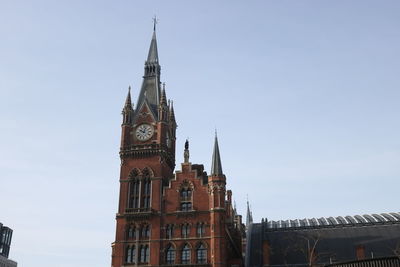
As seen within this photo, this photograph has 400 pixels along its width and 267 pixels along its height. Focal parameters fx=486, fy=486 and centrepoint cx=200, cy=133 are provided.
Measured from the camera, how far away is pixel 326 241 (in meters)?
82.4

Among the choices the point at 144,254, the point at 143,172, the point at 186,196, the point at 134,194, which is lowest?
the point at 144,254

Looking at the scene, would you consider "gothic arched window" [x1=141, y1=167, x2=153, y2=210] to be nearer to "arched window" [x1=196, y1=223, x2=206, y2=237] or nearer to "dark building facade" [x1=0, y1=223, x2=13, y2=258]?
"arched window" [x1=196, y1=223, x2=206, y2=237]

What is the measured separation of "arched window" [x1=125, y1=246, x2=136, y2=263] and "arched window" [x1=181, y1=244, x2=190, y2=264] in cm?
780

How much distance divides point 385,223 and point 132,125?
4728cm

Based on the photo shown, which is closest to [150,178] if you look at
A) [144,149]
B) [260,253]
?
[144,149]

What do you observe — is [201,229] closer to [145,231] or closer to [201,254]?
[201,254]

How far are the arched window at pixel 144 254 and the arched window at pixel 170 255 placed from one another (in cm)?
301

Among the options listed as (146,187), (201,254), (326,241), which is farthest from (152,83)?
(326,241)

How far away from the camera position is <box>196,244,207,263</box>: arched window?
73.6 metres

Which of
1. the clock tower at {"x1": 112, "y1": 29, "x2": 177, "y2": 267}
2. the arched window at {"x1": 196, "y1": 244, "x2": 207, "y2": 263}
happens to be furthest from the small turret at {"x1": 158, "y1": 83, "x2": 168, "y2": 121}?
the arched window at {"x1": 196, "y1": 244, "x2": 207, "y2": 263}

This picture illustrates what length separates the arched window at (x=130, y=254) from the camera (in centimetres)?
7575

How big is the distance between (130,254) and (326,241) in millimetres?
32932

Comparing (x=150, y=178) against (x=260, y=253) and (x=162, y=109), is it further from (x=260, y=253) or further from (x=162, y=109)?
(x=260, y=253)

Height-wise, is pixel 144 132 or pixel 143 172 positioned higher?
pixel 144 132
